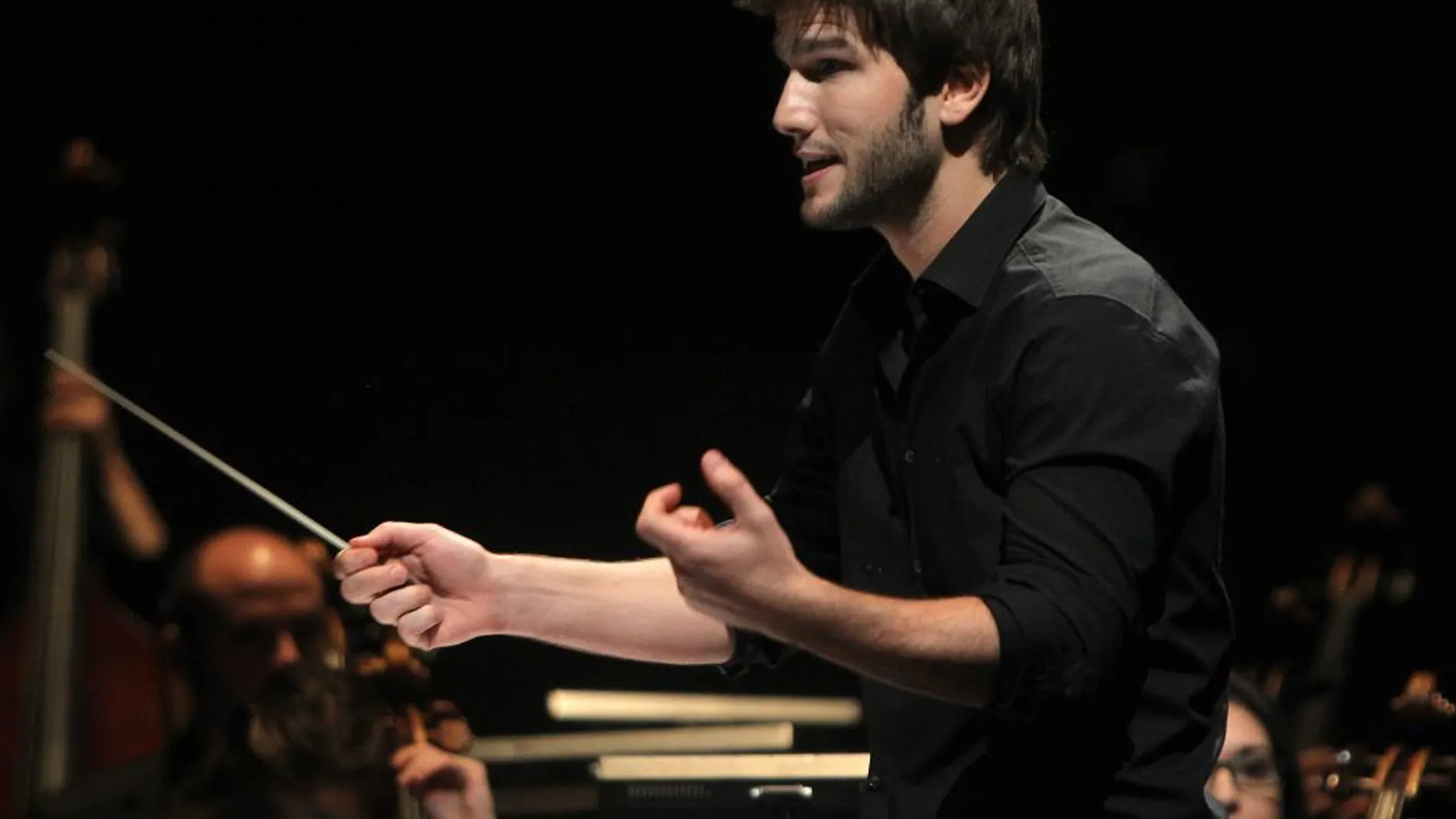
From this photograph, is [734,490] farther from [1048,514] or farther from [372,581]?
[372,581]

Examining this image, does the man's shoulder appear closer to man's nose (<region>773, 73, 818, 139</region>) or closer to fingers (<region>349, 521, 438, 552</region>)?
man's nose (<region>773, 73, 818, 139</region>)

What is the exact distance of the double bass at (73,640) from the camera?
7.96ft

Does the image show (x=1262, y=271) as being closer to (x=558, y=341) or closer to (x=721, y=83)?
(x=721, y=83)

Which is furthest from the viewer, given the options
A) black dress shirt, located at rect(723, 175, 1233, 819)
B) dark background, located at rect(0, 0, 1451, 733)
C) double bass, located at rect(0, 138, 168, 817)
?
dark background, located at rect(0, 0, 1451, 733)

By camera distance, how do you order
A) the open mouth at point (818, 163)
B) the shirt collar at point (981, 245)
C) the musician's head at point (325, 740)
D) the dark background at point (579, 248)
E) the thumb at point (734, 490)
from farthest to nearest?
1. the dark background at point (579, 248)
2. the musician's head at point (325, 740)
3. the open mouth at point (818, 163)
4. the shirt collar at point (981, 245)
5. the thumb at point (734, 490)

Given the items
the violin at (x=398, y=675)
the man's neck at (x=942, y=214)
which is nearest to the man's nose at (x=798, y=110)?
the man's neck at (x=942, y=214)

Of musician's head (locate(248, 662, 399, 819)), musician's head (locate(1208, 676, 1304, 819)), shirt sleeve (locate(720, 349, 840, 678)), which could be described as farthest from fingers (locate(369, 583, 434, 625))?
musician's head (locate(1208, 676, 1304, 819))

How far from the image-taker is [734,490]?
1177 mm

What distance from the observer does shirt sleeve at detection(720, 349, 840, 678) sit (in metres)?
1.69

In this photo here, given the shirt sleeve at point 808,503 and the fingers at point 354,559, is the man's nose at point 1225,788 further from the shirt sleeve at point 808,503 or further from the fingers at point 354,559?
the fingers at point 354,559

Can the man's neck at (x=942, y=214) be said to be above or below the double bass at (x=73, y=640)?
above

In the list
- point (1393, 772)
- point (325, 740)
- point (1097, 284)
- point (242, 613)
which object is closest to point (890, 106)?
point (1097, 284)

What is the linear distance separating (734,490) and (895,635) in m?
0.16

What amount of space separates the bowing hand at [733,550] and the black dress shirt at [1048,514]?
0.53ft
